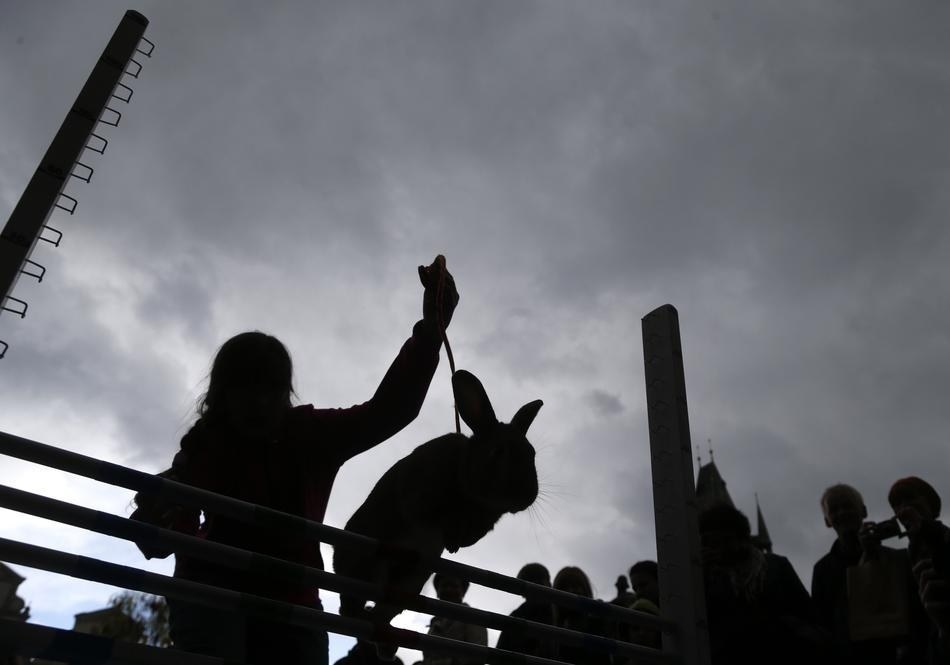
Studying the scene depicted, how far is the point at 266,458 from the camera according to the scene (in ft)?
6.91

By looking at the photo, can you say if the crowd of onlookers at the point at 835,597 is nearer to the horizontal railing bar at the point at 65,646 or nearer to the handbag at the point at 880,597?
the handbag at the point at 880,597

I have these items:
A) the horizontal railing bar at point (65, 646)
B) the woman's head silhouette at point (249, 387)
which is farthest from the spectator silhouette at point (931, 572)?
the horizontal railing bar at point (65, 646)

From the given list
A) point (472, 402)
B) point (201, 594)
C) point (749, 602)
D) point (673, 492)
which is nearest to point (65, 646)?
point (201, 594)

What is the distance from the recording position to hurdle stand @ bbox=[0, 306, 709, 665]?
1415mm

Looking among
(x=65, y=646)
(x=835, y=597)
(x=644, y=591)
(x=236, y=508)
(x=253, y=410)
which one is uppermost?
(x=644, y=591)

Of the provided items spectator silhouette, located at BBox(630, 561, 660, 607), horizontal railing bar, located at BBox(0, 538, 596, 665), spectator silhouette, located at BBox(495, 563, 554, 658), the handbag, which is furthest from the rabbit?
spectator silhouette, located at BBox(630, 561, 660, 607)

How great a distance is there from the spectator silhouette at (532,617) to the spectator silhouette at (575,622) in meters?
0.08

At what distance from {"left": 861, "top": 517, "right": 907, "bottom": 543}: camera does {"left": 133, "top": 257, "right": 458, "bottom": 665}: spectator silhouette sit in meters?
2.39

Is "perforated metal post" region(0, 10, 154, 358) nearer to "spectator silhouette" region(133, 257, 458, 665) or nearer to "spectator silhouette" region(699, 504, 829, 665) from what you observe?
"spectator silhouette" region(133, 257, 458, 665)

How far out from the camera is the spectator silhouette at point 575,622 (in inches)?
145

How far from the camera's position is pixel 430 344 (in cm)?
229

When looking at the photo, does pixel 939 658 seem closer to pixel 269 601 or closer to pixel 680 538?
pixel 680 538

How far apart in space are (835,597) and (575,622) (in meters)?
1.28

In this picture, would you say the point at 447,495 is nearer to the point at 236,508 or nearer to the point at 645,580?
the point at 236,508
